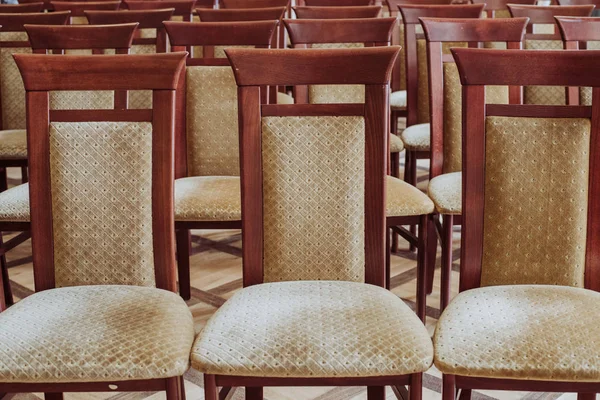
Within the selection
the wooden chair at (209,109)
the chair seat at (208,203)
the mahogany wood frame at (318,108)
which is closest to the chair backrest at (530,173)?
the mahogany wood frame at (318,108)

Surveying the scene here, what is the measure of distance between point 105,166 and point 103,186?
4 cm

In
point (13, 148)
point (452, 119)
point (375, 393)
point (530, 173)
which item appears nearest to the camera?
point (530, 173)

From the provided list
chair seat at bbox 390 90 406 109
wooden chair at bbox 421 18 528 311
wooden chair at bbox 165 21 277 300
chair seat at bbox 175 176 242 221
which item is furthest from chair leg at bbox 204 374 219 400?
chair seat at bbox 390 90 406 109

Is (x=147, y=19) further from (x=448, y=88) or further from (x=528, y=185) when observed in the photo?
(x=528, y=185)

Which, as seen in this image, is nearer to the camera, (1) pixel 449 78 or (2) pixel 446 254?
(2) pixel 446 254

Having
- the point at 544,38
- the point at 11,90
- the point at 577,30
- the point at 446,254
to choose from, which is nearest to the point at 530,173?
the point at 446,254

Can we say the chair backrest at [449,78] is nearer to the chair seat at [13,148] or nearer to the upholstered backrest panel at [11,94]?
the chair seat at [13,148]

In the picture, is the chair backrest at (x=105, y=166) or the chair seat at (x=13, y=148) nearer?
the chair backrest at (x=105, y=166)

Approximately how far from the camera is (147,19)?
3.08 meters

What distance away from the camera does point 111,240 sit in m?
1.66

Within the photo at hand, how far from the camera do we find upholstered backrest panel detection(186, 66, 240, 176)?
2.44m

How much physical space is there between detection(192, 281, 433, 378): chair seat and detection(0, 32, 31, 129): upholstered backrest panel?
1877mm

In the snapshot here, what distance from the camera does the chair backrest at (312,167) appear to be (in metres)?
1.65

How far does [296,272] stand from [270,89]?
1.02 meters
